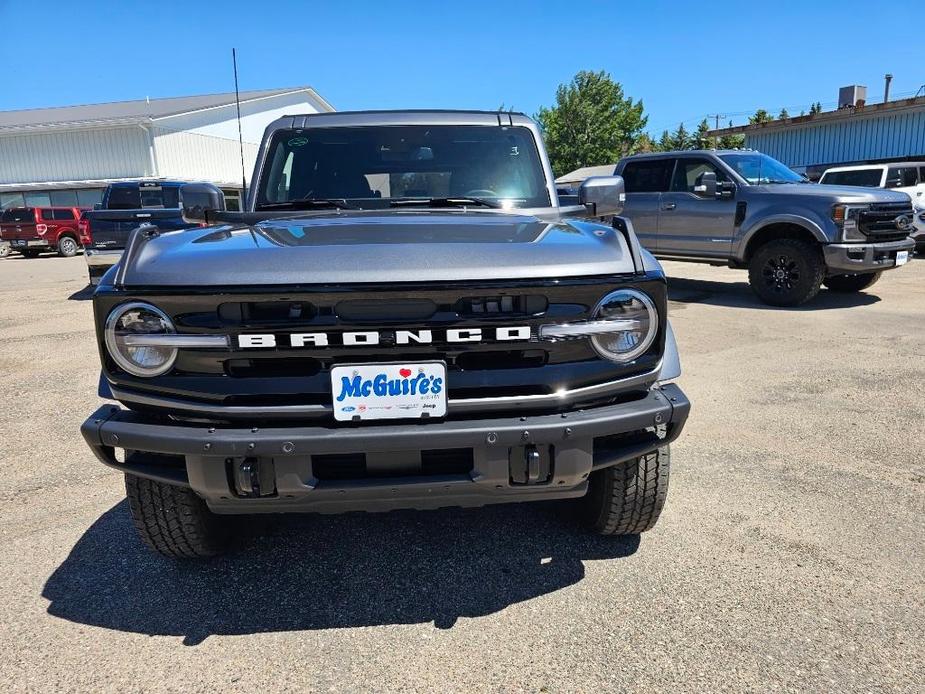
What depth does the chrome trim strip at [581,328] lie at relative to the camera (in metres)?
2.12

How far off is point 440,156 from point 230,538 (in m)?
2.14

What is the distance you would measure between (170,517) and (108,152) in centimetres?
3510

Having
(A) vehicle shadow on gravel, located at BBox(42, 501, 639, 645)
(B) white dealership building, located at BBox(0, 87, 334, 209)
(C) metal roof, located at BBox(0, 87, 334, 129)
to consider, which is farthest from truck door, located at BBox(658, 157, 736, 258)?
(C) metal roof, located at BBox(0, 87, 334, 129)

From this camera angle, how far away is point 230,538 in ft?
9.26

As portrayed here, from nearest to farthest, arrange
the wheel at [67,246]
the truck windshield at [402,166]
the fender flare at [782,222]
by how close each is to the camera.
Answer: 1. the truck windshield at [402,166]
2. the fender flare at [782,222]
3. the wheel at [67,246]

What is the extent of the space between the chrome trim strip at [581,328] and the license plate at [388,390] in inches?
14.2

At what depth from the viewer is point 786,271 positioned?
847cm

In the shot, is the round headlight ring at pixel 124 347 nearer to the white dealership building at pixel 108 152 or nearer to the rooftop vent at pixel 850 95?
the rooftop vent at pixel 850 95

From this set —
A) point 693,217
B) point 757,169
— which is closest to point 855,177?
point 757,169

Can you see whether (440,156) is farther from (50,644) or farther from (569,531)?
(50,644)

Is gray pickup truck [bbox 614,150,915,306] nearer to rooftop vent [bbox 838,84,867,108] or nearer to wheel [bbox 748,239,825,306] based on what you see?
wheel [bbox 748,239,825,306]

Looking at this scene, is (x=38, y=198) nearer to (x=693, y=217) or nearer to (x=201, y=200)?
(x=693, y=217)

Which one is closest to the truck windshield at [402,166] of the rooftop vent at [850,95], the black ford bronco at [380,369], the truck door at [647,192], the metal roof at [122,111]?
the black ford bronco at [380,369]

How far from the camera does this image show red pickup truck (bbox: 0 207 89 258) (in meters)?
21.6
